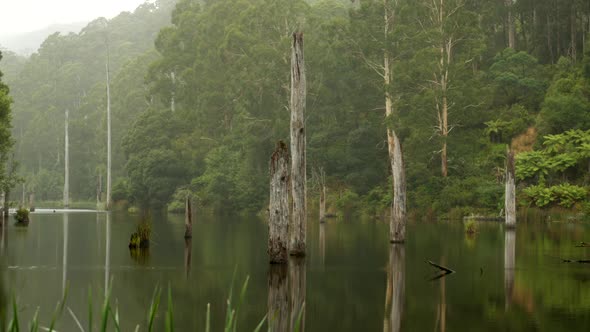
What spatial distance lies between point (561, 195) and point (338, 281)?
28386mm

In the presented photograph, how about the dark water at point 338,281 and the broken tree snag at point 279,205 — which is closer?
the dark water at point 338,281

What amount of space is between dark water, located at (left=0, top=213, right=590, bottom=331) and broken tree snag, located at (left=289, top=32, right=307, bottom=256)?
0.77m

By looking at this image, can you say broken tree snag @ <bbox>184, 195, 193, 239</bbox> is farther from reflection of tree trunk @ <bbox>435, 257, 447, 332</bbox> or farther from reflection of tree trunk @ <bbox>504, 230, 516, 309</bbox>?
reflection of tree trunk @ <bbox>435, 257, 447, 332</bbox>

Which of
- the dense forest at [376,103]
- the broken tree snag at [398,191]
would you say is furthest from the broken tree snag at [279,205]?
the dense forest at [376,103]

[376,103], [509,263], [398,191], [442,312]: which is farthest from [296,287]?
[376,103]

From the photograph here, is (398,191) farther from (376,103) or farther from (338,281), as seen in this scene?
(376,103)

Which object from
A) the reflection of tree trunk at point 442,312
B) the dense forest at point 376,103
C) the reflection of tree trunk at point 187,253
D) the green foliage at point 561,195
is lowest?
the reflection of tree trunk at point 442,312

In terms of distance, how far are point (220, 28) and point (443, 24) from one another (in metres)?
30.1

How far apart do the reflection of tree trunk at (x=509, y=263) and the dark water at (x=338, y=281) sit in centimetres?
3

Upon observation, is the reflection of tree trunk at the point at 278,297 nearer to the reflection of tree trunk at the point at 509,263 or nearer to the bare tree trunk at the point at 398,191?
the reflection of tree trunk at the point at 509,263

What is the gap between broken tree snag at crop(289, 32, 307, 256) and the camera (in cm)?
2150

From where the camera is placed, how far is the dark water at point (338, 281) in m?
11.8

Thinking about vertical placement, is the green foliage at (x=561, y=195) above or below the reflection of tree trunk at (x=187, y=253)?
above

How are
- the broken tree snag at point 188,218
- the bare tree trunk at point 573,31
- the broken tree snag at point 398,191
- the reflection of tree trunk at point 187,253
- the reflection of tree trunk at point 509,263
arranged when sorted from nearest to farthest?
the reflection of tree trunk at point 509,263 < the reflection of tree trunk at point 187,253 < the broken tree snag at point 398,191 < the broken tree snag at point 188,218 < the bare tree trunk at point 573,31
